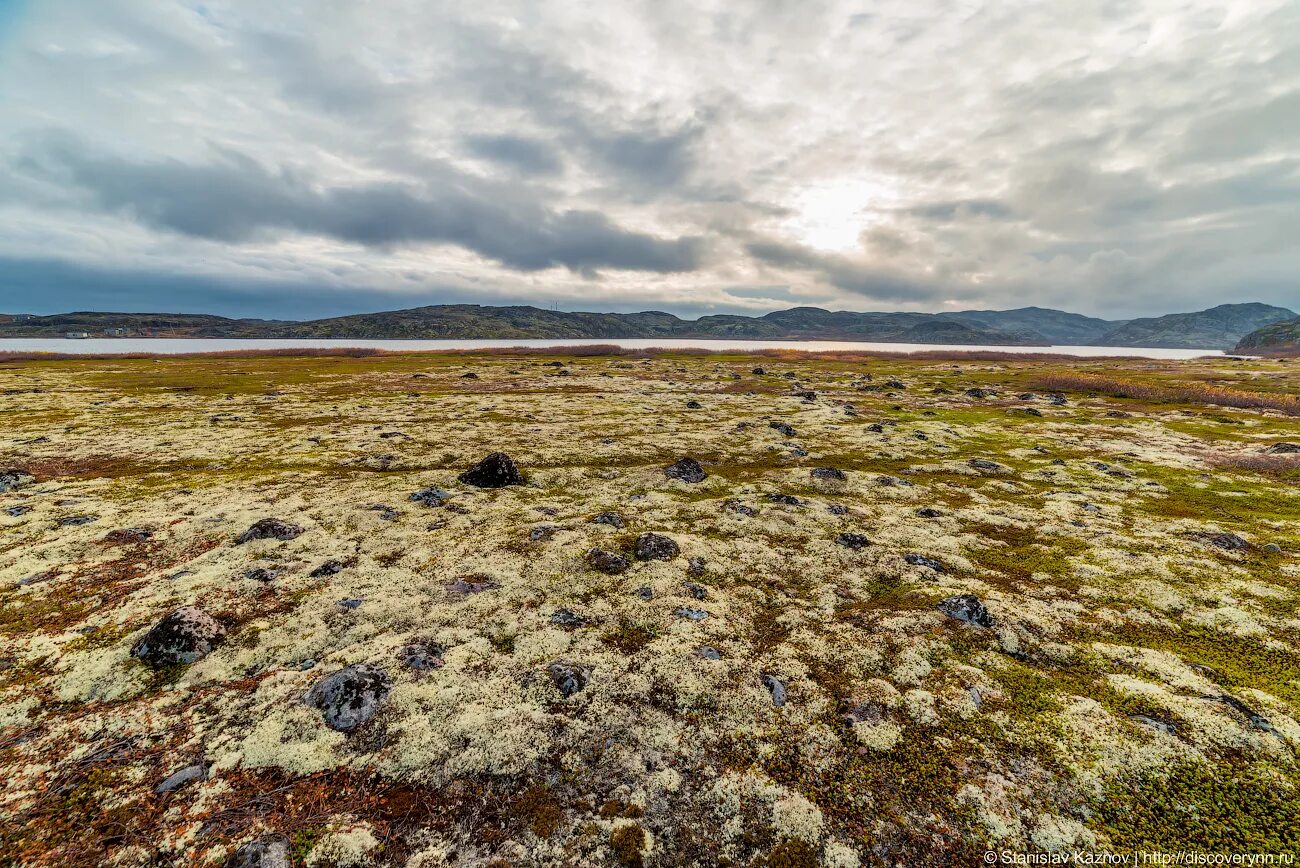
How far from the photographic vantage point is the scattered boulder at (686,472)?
28578 mm

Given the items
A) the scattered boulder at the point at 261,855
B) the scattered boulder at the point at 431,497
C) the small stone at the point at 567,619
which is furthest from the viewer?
the scattered boulder at the point at 431,497

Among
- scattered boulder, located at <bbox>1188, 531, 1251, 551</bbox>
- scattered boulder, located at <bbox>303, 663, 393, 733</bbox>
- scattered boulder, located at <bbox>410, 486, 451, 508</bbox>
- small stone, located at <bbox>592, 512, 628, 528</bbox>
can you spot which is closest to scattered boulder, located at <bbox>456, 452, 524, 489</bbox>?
scattered boulder, located at <bbox>410, 486, 451, 508</bbox>

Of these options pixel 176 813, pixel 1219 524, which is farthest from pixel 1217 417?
pixel 176 813

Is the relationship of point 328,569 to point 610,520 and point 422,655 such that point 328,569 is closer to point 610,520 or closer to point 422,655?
point 422,655

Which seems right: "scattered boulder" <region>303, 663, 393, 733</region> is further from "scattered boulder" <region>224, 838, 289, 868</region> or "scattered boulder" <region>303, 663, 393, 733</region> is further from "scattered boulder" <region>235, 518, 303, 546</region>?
"scattered boulder" <region>235, 518, 303, 546</region>

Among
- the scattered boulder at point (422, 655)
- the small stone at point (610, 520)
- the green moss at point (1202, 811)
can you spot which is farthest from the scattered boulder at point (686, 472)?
the green moss at point (1202, 811)

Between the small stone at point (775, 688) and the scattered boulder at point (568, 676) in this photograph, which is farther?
the scattered boulder at point (568, 676)

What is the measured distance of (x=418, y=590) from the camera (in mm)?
15797

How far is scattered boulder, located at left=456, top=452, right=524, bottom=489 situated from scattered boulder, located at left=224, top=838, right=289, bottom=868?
19.4 m

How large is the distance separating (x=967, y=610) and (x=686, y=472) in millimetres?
16495

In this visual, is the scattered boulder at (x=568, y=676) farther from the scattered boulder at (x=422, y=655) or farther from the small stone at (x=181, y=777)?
the small stone at (x=181, y=777)

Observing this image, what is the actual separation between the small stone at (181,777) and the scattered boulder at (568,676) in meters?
6.66

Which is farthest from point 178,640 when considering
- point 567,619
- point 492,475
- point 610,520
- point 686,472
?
point 686,472

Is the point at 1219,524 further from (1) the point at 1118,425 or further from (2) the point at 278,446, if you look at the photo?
(2) the point at 278,446
